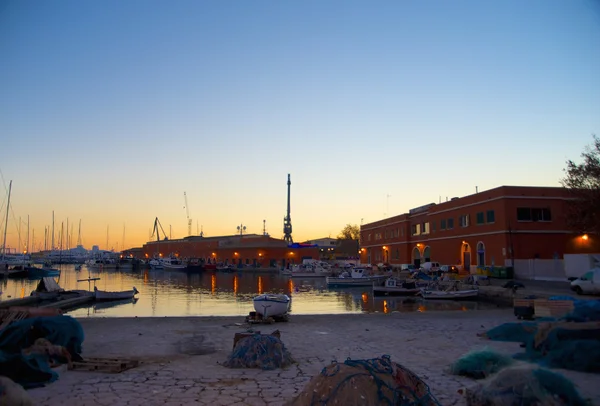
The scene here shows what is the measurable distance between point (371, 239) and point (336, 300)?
41127 millimetres

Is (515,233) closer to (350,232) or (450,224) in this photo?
(450,224)

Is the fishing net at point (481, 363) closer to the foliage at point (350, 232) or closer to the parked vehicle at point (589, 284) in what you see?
the parked vehicle at point (589, 284)

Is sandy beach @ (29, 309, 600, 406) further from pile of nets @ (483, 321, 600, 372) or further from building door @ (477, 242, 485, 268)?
building door @ (477, 242, 485, 268)

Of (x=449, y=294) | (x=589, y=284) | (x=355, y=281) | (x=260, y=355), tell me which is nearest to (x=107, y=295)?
(x=355, y=281)

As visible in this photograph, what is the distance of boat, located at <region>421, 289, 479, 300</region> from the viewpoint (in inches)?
1400

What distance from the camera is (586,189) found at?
32750 mm

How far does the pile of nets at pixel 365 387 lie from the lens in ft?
16.4

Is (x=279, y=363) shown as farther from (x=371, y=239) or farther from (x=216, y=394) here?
(x=371, y=239)

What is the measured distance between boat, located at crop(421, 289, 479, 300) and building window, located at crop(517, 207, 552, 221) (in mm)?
12054

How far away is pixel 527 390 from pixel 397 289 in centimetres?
3577

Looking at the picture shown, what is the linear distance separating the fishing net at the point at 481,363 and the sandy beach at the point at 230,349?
0.84ft

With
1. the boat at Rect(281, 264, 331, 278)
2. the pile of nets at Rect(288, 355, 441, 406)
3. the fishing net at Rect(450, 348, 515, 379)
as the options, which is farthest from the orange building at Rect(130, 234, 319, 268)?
the pile of nets at Rect(288, 355, 441, 406)

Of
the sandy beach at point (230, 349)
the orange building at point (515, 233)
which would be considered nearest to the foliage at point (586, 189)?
the orange building at point (515, 233)

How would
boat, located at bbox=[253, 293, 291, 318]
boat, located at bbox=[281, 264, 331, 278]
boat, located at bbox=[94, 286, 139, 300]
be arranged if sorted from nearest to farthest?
boat, located at bbox=[253, 293, 291, 318] → boat, located at bbox=[94, 286, 139, 300] → boat, located at bbox=[281, 264, 331, 278]
